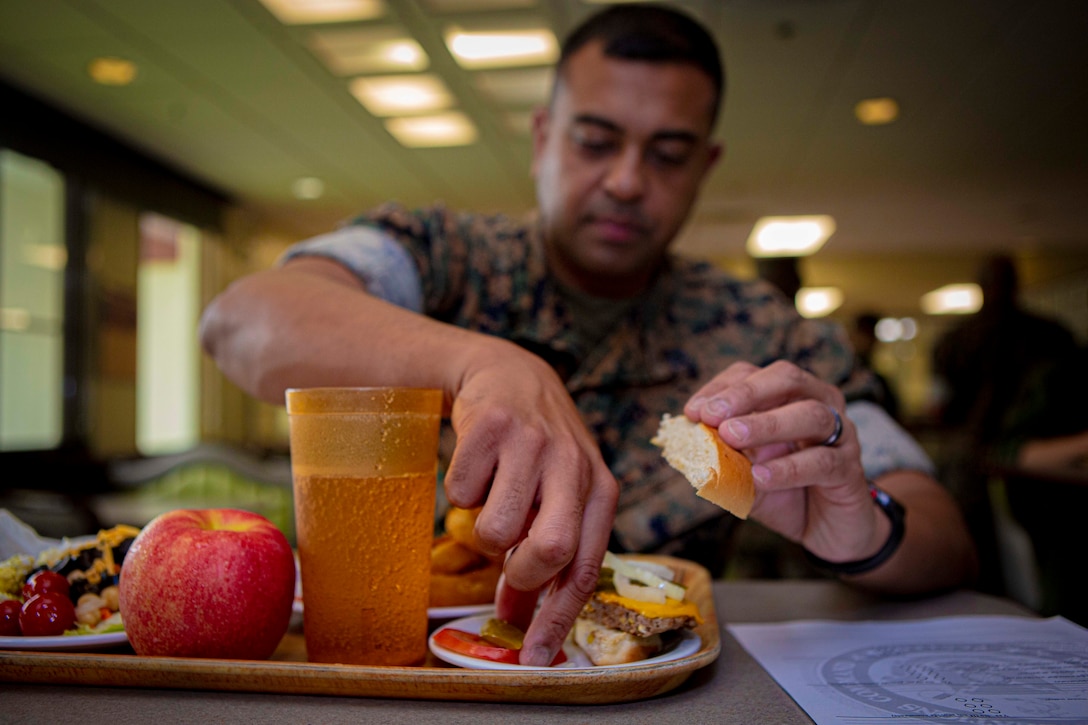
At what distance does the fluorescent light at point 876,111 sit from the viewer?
5.71 m

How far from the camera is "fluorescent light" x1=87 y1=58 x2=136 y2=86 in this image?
4973 millimetres

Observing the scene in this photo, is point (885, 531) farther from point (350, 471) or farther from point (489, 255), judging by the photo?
point (489, 255)

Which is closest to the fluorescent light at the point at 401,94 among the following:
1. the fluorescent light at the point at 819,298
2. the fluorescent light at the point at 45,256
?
the fluorescent light at the point at 45,256

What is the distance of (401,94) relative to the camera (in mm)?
5570

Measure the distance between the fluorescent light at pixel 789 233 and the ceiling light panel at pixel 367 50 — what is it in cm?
444

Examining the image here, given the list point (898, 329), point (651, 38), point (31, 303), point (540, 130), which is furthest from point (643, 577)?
point (898, 329)

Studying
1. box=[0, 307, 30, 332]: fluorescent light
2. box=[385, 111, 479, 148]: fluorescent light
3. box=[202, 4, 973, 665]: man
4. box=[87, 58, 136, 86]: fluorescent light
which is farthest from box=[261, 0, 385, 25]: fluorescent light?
box=[202, 4, 973, 665]: man

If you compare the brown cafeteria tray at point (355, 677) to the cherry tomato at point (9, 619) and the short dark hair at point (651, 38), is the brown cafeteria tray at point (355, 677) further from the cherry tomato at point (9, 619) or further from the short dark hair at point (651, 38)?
the short dark hair at point (651, 38)

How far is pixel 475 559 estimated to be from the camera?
0.95 m

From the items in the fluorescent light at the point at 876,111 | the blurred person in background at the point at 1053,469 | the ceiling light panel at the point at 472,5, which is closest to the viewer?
the blurred person in background at the point at 1053,469

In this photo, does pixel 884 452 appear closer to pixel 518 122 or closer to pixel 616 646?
pixel 616 646

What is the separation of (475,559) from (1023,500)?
2.87 metres

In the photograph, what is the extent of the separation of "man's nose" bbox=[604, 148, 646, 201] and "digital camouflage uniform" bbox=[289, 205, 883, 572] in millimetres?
248

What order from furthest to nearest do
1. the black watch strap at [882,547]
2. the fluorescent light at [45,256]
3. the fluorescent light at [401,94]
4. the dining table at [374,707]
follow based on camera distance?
the fluorescent light at [45,256] < the fluorescent light at [401,94] < the black watch strap at [882,547] < the dining table at [374,707]
